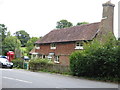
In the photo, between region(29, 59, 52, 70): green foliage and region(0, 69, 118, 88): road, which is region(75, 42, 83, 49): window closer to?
region(29, 59, 52, 70): green foliage

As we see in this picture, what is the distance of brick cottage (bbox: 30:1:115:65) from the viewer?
1393 inches

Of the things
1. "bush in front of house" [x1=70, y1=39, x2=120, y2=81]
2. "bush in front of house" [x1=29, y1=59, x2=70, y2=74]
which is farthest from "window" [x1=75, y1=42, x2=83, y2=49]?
"bush in front of house" [x1=70, y1=39, x2=120, y2=81]

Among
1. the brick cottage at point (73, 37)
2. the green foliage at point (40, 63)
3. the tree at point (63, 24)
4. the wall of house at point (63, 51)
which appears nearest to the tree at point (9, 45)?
the brick cottage at point (73, 37)

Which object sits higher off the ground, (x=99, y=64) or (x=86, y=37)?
(x=86, y=37)

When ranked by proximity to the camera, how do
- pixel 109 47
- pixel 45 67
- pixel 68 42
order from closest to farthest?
pixel 109 47 < pixel 45 67 < pixel 68 42

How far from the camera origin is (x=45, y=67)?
28.6 meters

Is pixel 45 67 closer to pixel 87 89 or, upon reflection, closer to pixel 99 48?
pixel 99 48

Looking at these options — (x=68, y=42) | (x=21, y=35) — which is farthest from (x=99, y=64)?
(x=21, y=35)

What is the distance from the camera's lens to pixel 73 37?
37344 millimetres

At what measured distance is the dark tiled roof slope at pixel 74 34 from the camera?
35375 millimetres

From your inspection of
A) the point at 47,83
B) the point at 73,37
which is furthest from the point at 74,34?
the point at 47,83

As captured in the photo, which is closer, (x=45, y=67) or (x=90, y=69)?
(x=90, y=69)

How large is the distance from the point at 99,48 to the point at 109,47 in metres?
0.91

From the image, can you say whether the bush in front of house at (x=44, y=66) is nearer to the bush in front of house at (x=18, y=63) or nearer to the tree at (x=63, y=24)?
the bush in front of house at (x=18, y=63)
